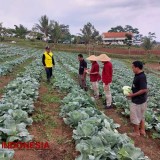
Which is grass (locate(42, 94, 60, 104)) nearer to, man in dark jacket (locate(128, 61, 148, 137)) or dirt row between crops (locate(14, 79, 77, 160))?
dirt row between crops (locate(14, 79, 77, 160))

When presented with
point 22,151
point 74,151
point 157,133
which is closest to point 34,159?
point 22,151

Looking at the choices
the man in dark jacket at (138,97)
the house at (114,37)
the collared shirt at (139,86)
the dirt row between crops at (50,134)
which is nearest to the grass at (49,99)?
the dirt row between crops at (50,134)

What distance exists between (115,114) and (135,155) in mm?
3918

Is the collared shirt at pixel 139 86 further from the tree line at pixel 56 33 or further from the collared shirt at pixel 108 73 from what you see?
the tree line at pixel 56 33

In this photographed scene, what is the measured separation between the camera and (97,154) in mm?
4617

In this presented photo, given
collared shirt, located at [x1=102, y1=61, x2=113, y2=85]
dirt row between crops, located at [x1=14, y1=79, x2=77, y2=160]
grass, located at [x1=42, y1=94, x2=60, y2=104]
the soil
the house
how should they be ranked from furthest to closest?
the house, grass, located at [x1=42, y1=94, x2=60, y2=104], collared shirt, located at [x1=102, y1=61, x2=113, y2=85], the soil, dirt row between crops, located at [x1=14, y1=79, x2=77, y2=160]

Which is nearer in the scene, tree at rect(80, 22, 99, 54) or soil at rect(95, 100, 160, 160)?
soil at rect(95, 100, 160, 160)

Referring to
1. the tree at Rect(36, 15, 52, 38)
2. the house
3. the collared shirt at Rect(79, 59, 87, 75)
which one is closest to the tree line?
the tree at Rect(36, 15, 52, 38)

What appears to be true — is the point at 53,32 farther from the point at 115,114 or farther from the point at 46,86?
the point at 115,114

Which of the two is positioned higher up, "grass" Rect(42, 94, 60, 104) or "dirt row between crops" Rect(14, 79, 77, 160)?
"dirt row between crops" Rect(14, 79, 77, 160)

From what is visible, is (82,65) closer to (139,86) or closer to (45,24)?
(139,86)

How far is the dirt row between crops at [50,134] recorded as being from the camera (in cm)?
496

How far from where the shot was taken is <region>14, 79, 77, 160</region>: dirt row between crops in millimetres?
4963

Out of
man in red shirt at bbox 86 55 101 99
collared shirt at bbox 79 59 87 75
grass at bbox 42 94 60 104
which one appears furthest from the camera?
collared shirt at bbox 79 59 87 75
